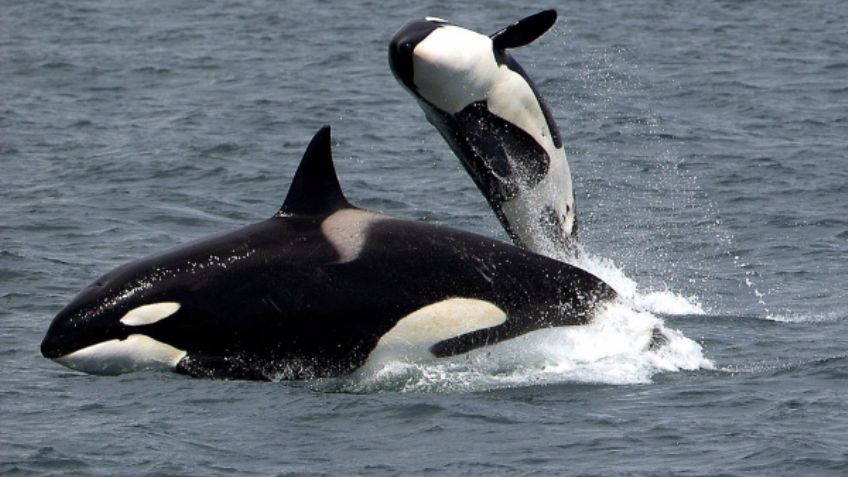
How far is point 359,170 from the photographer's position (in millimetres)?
23984

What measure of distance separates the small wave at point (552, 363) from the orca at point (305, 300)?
0.39ft

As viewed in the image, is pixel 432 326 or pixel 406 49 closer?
pixel 432 326

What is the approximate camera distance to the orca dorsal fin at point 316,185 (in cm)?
1323

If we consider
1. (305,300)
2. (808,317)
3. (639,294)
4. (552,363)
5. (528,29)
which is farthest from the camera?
(639,294)

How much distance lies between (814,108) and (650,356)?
1563 cm

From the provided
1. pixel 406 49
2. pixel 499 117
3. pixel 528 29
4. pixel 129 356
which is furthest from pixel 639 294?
pixel 129 356

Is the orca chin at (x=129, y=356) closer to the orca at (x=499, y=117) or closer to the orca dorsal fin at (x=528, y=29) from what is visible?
the orca at (x=499, y=117)

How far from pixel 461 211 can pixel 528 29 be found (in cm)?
648

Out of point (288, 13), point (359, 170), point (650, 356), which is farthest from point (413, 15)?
point (650, 356)

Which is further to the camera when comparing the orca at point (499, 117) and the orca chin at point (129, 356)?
the orca at point (499, 117)

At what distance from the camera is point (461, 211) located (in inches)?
835

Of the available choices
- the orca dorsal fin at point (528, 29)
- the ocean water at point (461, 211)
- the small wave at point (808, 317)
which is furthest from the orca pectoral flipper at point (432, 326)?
the small wave at point (808, 317)

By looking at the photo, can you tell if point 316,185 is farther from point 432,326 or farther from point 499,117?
point 499,117

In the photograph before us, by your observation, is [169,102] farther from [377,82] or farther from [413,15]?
[413,15]
